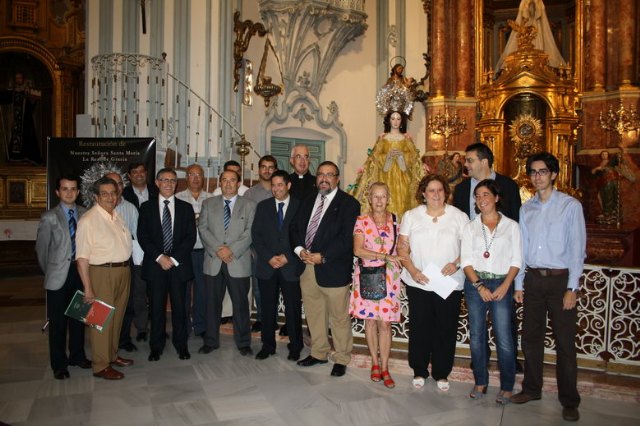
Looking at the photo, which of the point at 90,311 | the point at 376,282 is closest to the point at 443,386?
the point at 376,282

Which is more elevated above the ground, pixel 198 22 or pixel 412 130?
pixel 198 22

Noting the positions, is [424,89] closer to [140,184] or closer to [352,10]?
[352,10]

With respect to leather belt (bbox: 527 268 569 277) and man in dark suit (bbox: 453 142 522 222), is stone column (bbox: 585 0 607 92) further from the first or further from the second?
leather belt (bbox: 527 268 569 277)

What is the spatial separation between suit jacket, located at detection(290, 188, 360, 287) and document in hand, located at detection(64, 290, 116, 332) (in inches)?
67.9

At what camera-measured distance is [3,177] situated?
1332 centimetres

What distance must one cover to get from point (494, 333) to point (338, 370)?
134 centimetres

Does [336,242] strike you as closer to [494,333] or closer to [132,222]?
[494,333]

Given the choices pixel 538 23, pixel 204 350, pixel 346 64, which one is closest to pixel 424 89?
pixel 346 64

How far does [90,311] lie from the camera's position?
445 cm

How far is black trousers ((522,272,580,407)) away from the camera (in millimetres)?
3797

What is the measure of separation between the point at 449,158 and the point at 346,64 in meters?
3.10

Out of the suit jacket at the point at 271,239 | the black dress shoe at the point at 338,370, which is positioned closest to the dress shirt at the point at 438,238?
the black dress shoe at the point at 338,370

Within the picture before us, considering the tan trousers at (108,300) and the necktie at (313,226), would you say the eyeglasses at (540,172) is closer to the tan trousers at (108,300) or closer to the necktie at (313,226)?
the necktie at (313,226)

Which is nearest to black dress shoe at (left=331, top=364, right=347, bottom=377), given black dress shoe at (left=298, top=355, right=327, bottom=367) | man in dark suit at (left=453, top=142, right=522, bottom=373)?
black dress shoe at (left=298, top=355, right=327, bottom=367)
